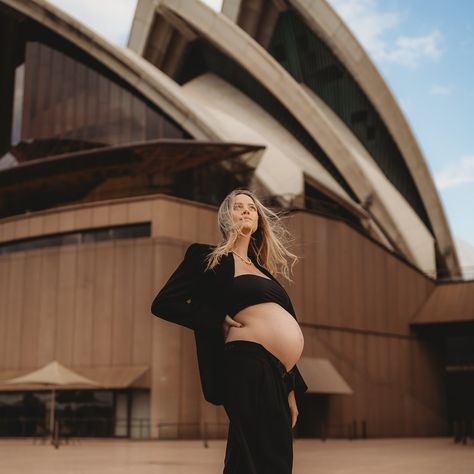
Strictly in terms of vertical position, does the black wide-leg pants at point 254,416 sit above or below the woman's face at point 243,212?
below

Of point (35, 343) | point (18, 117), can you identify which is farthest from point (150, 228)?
point (18, 117)

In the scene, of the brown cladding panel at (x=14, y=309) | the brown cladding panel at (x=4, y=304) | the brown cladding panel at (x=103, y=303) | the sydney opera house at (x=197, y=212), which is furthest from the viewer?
the brown cladding panel at (x=4, y=304)

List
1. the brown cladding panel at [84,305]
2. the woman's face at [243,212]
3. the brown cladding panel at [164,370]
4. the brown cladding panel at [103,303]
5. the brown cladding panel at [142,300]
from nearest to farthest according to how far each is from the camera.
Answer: the woman's face at [243,212] < the brown cladding panel at [164,370] < the brown cladding panel at [142,300] < the brown cladding panel at [103,303] < the brown cladding panel at [84,305]

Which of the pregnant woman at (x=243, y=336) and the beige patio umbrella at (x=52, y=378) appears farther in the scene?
the beige patio umbrella at (x=52, y=378)

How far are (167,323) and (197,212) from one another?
4.05 meters

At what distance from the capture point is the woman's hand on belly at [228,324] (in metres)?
3.44

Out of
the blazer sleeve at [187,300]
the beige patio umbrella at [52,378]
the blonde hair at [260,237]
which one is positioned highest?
the blonde hair at [260,237]

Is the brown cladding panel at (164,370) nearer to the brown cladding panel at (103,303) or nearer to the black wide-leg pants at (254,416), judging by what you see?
the brown cladding panel at (103,303)

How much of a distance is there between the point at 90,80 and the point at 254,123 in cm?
922

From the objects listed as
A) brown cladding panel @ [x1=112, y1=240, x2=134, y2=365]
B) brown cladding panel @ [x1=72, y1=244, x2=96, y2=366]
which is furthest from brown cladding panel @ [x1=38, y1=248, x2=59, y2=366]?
brown cladding panel @ [x1=112, y1=240, x2=134, y2=365]

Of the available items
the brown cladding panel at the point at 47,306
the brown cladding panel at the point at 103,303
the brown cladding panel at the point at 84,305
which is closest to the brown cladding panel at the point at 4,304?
the brown cladding panel at the point at 47,306

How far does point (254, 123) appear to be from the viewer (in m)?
41.6

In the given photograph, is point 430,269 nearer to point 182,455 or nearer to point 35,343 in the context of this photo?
point 35,343

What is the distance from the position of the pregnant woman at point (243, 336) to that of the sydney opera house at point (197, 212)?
1633 cm
